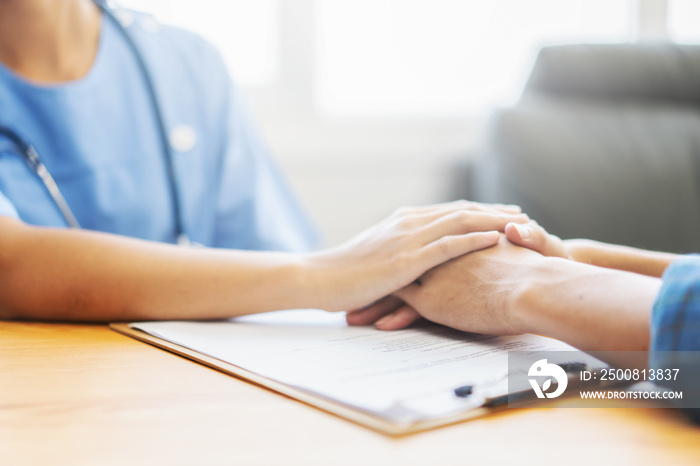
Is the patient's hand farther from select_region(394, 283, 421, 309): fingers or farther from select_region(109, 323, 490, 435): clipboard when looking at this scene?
select_region(109, 323, 490, 435): clipboard

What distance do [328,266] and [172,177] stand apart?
0.43 m

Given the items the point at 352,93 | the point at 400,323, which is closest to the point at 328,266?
the point at 400,323

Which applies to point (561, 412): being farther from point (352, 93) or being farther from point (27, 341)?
point (352, 93)

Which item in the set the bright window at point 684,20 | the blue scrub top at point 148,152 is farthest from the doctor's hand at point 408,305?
the bright window at point 684,20

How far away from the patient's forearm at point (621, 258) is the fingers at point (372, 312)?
0.21 m

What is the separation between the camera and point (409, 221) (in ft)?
2.11

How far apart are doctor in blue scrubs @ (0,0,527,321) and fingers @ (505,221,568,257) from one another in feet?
0.06

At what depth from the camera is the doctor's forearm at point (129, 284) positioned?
2.00 ft

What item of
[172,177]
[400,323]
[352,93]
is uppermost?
[352,93]

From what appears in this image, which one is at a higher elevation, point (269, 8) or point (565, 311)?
point (269, 8)

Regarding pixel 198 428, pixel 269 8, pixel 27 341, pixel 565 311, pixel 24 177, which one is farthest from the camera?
pixel 269 8

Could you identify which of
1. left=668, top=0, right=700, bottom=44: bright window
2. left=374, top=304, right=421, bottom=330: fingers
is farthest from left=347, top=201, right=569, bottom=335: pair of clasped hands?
left=668, top=0, right=700, bottom=44: bright window

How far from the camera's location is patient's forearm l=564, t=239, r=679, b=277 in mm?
653

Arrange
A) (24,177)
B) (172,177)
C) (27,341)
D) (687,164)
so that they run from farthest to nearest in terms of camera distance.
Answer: (687,164) → (172,177) → (24,177) → (27,341)
